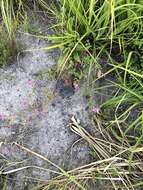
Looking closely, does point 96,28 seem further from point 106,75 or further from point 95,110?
point 95,110

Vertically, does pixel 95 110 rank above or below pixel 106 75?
below

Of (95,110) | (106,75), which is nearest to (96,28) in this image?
(106,75)

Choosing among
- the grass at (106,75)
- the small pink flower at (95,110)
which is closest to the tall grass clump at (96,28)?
the grass at (106,75)

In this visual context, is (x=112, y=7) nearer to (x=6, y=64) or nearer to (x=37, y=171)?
(x=6, y=64)

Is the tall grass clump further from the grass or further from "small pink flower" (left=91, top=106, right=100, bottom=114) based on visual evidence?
"small pink flower" (left=91, top=106, right=100, bottom=114)

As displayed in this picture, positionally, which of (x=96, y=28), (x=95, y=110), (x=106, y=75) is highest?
(x=96, y=28)

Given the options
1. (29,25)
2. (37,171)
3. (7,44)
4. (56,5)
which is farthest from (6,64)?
(37,171)

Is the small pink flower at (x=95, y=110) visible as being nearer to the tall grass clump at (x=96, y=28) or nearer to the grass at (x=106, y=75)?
the grass at (x=106, y=75)

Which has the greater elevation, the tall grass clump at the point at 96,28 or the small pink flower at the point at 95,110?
the tall grass clump at the point at 96,28
